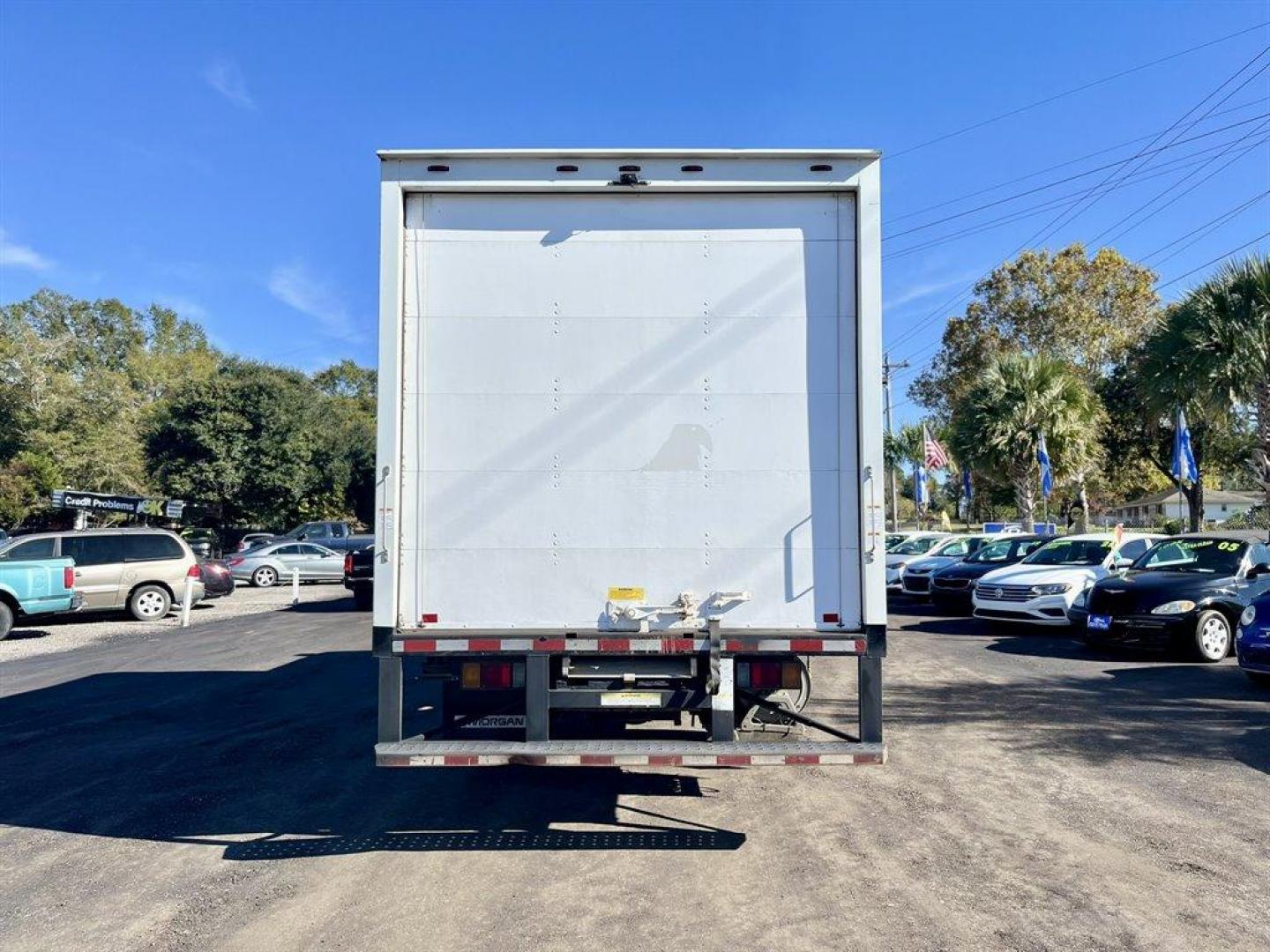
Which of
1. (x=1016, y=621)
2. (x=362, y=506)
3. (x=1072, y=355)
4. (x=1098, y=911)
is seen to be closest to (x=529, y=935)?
(x=1098, y=911)

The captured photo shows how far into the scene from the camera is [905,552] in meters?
24.8

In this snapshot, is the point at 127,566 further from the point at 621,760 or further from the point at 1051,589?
the point at 1051,589

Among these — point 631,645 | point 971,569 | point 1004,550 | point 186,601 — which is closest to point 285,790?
point 631,645

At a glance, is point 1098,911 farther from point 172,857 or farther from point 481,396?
point 172,857

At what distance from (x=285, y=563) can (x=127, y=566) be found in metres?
10.1

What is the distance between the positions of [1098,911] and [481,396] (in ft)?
12.9

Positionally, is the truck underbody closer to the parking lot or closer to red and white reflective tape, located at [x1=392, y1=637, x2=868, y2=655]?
red and white reflective tape, located at [x1=392, y1=637, x2=868, y2=655]

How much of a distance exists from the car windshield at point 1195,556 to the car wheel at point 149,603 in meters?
16.9

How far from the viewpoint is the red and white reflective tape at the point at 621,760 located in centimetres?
479

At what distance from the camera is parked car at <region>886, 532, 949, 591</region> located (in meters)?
23.3

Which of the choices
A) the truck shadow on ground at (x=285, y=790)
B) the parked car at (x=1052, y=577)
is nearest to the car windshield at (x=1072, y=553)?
the parked car at (x=1052, y=577)

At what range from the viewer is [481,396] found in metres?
5.11

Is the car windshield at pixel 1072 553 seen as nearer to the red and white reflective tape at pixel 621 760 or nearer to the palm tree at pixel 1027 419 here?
the palm tree at pixel 1027 419

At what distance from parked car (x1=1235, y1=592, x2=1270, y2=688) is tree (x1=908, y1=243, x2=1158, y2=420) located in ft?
86.8
